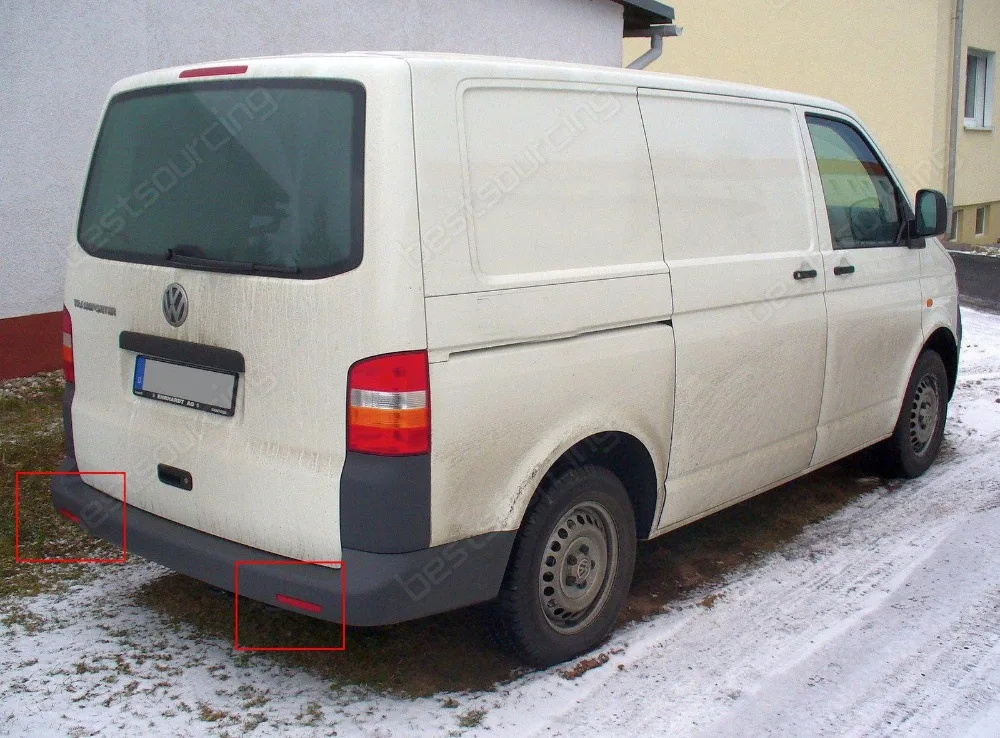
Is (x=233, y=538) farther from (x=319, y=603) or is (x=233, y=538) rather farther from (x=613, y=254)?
(x=613, y=254)

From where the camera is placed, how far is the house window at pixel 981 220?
2131cm

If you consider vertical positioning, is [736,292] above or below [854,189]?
below

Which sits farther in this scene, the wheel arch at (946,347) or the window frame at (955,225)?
the window frame at (955,225)

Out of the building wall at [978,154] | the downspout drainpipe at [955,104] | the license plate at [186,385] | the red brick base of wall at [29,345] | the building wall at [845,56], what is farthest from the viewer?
the building wall at [978,154]

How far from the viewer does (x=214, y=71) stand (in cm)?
321

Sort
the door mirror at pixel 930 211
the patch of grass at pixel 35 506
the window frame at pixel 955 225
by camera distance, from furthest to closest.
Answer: the window frame at pixel 955 225, the door mirror at pixel 930 211, the patch of grass at pixel 35 506

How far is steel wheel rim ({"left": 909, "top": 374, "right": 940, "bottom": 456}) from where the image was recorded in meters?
5.60

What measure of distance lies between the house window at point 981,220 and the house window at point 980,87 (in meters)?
1.79

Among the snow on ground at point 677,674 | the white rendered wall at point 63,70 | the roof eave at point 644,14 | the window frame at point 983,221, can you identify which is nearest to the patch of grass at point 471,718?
the snow on ground at point 677,674

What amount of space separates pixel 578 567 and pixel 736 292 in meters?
1.28

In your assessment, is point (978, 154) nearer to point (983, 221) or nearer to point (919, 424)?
point (983, 221)

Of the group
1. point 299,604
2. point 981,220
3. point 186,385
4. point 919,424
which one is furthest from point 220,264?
point 981,220

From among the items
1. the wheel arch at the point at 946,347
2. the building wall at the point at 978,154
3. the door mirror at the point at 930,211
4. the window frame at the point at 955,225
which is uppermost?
the building wall at the point at 978,154

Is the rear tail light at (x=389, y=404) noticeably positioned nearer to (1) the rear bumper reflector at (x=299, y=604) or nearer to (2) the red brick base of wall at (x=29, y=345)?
(1) the rear bumper reflector at (x=299, y=604)
